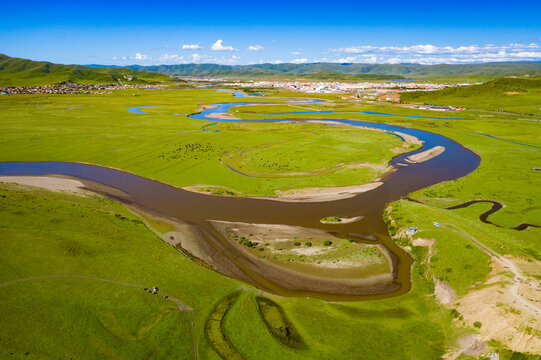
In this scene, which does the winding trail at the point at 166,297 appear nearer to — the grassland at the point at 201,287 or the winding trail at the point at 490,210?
the grassland at the point at 201,287

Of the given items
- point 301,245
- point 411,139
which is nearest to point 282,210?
point 301,245

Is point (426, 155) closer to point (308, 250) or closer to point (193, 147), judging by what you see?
point (308, 250)

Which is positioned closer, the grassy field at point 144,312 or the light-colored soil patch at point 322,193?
the grassy field at point 144,312

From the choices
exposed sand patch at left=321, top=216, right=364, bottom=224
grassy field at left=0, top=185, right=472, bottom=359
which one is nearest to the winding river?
exposed sand patch at left=321, top=216, right=364, bottom=224

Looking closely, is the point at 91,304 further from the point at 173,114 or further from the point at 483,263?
the point at 173,114

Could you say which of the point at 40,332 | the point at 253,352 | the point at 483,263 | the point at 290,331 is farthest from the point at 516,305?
the point at 40,332

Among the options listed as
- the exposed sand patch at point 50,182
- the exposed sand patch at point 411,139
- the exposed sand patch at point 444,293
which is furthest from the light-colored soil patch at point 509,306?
the exposed sand patch at point 411,139
